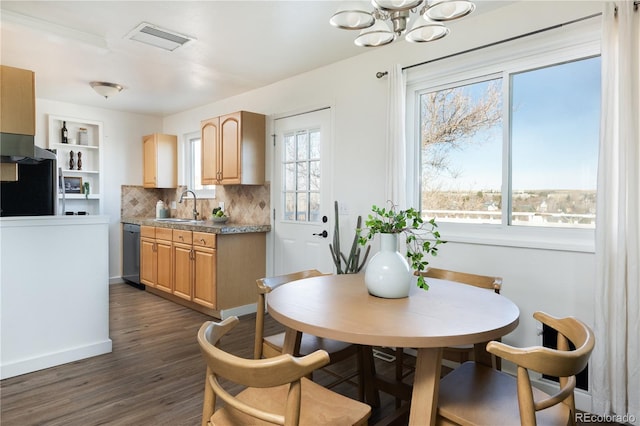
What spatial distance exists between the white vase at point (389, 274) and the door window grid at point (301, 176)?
2068mm

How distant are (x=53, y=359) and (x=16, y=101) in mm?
1791

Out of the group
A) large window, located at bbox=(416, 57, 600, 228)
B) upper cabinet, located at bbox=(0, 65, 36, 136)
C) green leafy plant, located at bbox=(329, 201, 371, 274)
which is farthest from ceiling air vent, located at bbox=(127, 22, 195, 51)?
large window, located at bbox=(416, 57, 600, 228)

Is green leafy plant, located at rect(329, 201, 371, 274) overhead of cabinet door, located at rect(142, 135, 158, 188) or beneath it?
beneath

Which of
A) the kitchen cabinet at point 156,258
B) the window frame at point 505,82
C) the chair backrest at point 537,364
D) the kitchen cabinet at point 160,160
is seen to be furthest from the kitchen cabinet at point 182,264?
the chair backrest at point 537,364

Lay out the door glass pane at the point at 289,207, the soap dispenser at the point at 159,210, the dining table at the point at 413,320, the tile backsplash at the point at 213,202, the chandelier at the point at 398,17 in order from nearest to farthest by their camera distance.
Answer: the dining table at the point at 413,320
the chandelier at the point at 398,17
the door glass pane at the point at 289,207
the tile backsplash at the point at 213,202
the soap dispenser at the point at 159,210

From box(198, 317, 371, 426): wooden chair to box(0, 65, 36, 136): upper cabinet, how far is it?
1.99 meters

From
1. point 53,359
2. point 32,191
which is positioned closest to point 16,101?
point 32,191

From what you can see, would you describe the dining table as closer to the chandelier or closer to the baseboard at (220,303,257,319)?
the chandelier

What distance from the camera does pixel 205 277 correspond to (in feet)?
12.9

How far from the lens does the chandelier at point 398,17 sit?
1.62m

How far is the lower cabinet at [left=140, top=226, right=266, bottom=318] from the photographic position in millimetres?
3859

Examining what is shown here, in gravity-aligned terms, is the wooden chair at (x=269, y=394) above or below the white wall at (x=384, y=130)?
below

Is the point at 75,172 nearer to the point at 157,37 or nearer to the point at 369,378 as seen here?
the point at 157,37

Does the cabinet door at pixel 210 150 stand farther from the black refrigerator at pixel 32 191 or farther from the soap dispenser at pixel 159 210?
the black refrigerator at pixel 32 191
